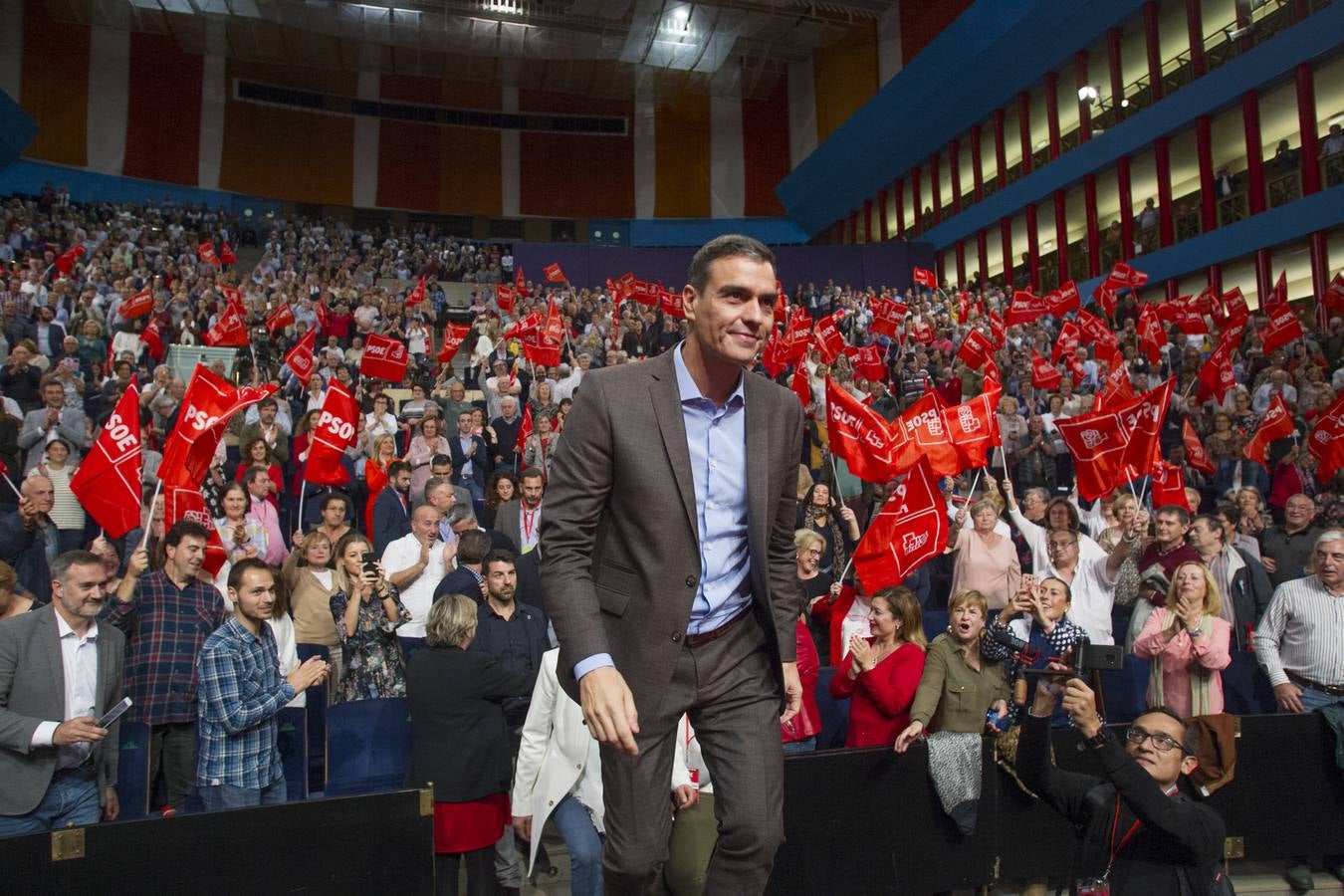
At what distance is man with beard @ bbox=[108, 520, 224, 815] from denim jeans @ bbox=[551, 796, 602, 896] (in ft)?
6.66

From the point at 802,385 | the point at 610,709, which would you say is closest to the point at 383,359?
the point at 802,385

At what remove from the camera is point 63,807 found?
15.6 feet

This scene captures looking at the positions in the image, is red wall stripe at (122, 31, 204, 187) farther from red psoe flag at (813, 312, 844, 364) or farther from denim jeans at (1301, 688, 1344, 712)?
denim jeans at (1301, 688, 1344, 712)

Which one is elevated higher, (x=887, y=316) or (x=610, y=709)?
(x=887, y=316)

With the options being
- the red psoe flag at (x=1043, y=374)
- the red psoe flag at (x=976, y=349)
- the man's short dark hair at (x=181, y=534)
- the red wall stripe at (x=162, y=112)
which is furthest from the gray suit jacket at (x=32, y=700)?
the red wall stripe at (x=162, y=112)

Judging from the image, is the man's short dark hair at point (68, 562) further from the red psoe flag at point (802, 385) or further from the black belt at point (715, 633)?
the red psoe flag at point (802, 385)

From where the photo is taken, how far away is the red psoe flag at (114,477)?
7328mm

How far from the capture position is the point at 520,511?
8.52 m

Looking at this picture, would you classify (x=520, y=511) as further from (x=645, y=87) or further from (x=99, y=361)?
(x=645, y=87)

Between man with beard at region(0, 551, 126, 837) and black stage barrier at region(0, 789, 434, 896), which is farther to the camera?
man with beard at region(0, 551, 126, 837)

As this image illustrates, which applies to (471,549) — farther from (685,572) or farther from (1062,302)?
(1062,302)

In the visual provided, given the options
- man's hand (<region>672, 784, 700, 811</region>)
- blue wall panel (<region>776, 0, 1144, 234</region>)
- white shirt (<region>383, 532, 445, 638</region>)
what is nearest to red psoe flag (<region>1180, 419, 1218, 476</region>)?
white shirt (<region>383, 532, 445, 638</region>)

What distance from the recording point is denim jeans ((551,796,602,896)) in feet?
14.6

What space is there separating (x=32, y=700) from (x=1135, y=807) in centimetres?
443
